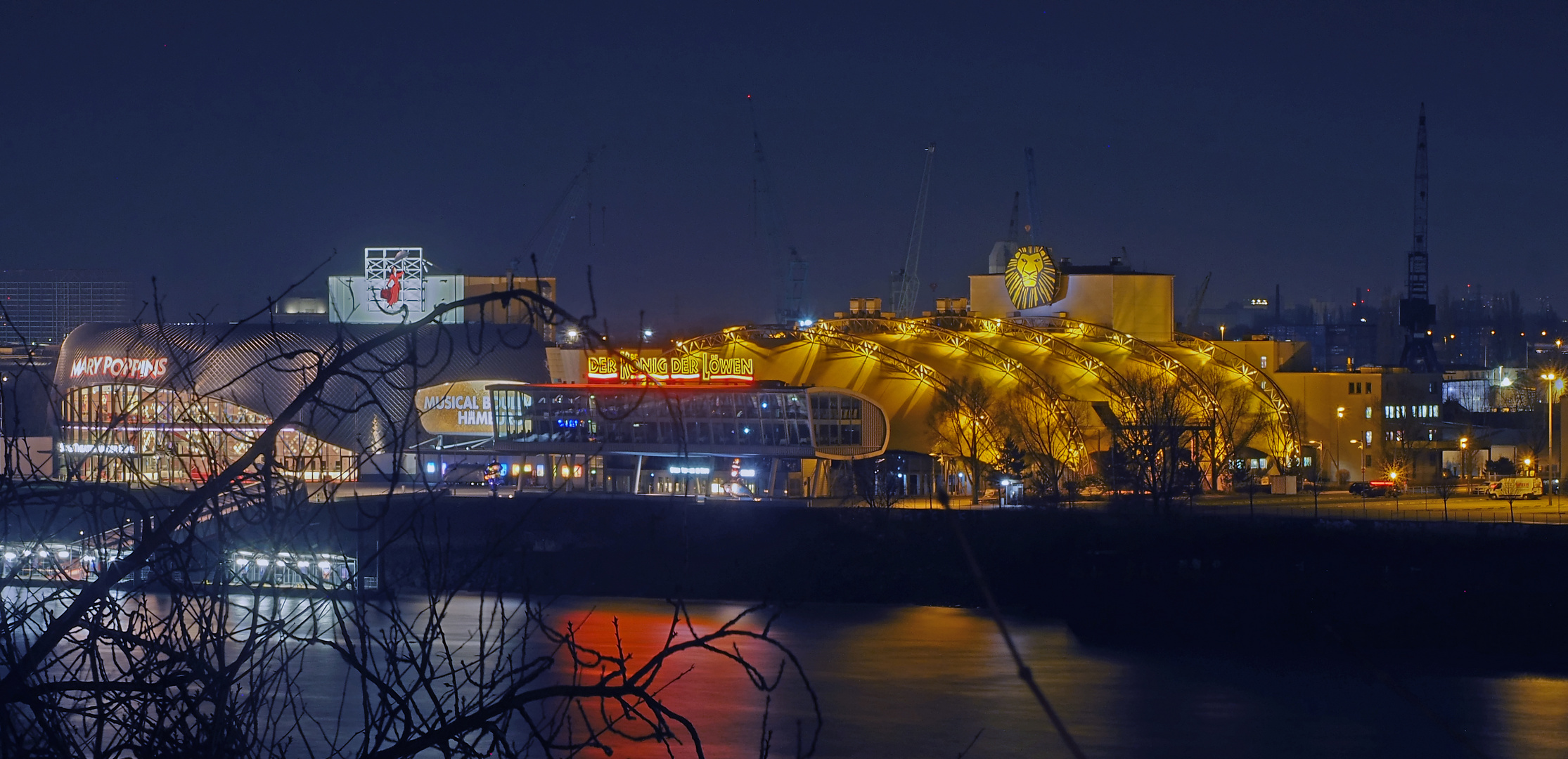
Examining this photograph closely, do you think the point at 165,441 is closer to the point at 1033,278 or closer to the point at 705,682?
the point at 705,682

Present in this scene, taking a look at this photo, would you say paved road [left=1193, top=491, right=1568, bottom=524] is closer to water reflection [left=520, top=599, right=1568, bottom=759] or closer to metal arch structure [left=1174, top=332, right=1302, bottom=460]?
metal arch structure [left=1174, top=332, right=1302, bottom=460]

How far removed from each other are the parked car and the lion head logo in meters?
11.2

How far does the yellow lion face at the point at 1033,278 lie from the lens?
4694 cm

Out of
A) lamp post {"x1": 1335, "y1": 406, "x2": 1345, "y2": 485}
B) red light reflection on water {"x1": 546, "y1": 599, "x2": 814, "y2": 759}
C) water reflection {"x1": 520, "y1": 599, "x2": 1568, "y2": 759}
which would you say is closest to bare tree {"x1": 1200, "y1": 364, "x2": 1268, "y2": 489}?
lamp post {"x1": 1335, "y1": 406, "x2": 1345, "y2": 485}

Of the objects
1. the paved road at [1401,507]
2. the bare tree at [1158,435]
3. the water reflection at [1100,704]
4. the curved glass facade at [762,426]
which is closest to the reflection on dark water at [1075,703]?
the water reflection at [1100,704]

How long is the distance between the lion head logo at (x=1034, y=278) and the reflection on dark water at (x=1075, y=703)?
74.0 feet

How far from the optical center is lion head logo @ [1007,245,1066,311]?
4697 cm

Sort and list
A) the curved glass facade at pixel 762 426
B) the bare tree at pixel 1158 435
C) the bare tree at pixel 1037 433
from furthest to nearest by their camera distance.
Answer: the bare tree at pixel 1037 433 → the curved glass facade at pixel 762 426 → the bare tree at pixel 1158 435

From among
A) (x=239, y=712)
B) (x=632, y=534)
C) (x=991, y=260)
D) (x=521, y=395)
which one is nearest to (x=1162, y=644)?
(x=632, y=534)

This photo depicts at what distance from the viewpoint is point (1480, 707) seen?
19.7 metres

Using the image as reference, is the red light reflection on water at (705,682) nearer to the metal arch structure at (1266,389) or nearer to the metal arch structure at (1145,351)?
the metal arch structure at (1145,351)

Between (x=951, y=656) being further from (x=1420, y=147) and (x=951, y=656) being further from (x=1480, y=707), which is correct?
(x=1420, y=147)

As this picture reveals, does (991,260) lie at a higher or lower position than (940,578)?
higher

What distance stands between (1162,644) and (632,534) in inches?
464
